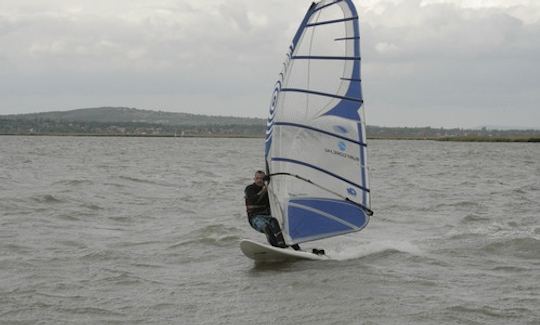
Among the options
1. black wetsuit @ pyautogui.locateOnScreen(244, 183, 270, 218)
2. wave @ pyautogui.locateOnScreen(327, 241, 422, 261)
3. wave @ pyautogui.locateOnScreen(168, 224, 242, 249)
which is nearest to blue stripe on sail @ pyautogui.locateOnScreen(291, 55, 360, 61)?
black wetsuit @ pyautogui.locateOnScreen(244, 183, 270, 218)

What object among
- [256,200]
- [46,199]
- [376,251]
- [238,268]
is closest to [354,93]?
[256,200]

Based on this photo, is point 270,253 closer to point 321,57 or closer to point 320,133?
point 320,133

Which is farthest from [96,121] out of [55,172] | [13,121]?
[55,172]

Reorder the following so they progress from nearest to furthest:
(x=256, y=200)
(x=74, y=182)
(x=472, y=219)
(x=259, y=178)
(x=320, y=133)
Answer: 1. (x=320, y=133)
2. (x=259, y=178)
3. (x=256, y=200)
4. (x=472, y=219)
5. (x=74, y=182)

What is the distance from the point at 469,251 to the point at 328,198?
7.96 feet

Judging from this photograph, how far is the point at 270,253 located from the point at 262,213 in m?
0.48

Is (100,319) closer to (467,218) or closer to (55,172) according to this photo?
(467,218)

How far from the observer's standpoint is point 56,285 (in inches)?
305

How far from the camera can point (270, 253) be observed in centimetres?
878

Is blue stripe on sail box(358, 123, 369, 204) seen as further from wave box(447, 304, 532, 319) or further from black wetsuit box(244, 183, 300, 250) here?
wave box(447, 304, 532, 319)

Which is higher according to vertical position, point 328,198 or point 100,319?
point 328,198

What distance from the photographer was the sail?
8.40 metres

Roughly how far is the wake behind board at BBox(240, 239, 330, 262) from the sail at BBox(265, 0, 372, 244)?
6.9 inches

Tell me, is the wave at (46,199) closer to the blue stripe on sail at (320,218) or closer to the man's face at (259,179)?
the man's face at (259,179)
